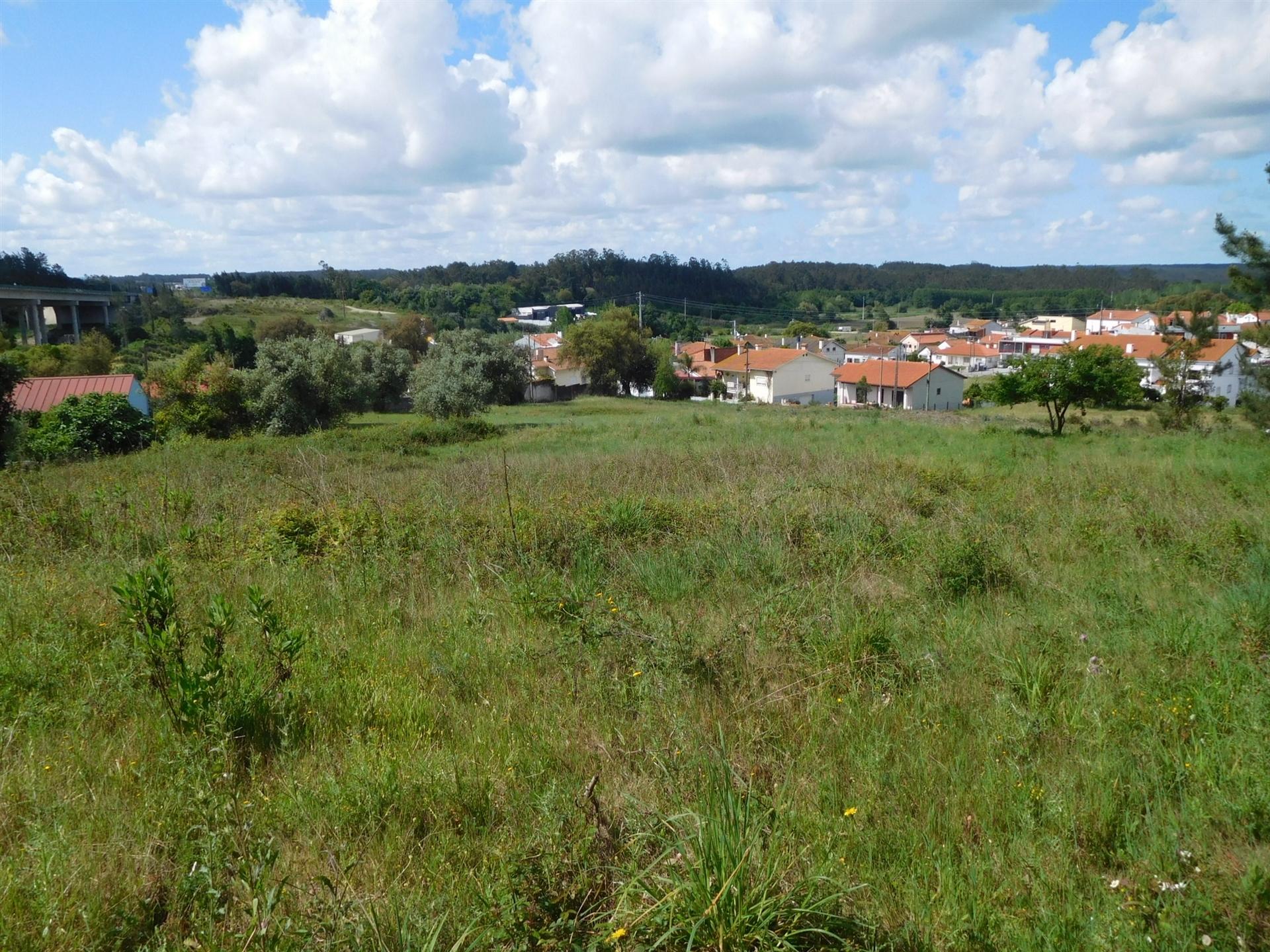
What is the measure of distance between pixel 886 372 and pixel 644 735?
195 ft

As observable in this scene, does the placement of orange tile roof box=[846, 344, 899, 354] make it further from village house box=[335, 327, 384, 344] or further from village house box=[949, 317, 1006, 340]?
village house box=[335, 327, 384, 344]

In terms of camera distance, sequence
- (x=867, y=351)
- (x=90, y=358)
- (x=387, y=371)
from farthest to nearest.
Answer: (x=867, y=351), (x=387, y=371), (x=90, y=358)

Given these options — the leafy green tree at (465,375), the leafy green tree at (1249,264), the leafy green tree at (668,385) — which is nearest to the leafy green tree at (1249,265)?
the leafy green tree at (1249,264)

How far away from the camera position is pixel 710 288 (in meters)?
157

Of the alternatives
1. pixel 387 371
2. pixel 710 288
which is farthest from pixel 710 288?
pixel 387 371

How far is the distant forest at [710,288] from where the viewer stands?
A: 12456cm

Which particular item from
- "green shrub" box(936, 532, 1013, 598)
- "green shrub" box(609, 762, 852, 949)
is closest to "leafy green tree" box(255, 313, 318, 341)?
"green shrub" box(936, 532, 1013, 598)

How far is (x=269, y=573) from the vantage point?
19.0 ft

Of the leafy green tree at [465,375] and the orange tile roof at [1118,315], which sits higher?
the orange tile roof at [1118,315]

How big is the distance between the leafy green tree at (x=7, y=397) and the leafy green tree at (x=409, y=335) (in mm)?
45230

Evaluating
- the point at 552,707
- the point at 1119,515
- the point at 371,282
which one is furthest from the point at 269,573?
the point at 371,282

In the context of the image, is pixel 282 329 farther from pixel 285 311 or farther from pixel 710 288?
pixel 710 288

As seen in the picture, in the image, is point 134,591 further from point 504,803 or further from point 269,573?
point 269,573

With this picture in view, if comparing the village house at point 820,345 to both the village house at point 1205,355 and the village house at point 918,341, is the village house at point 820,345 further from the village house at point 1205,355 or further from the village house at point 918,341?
the village house at point 1205,355
